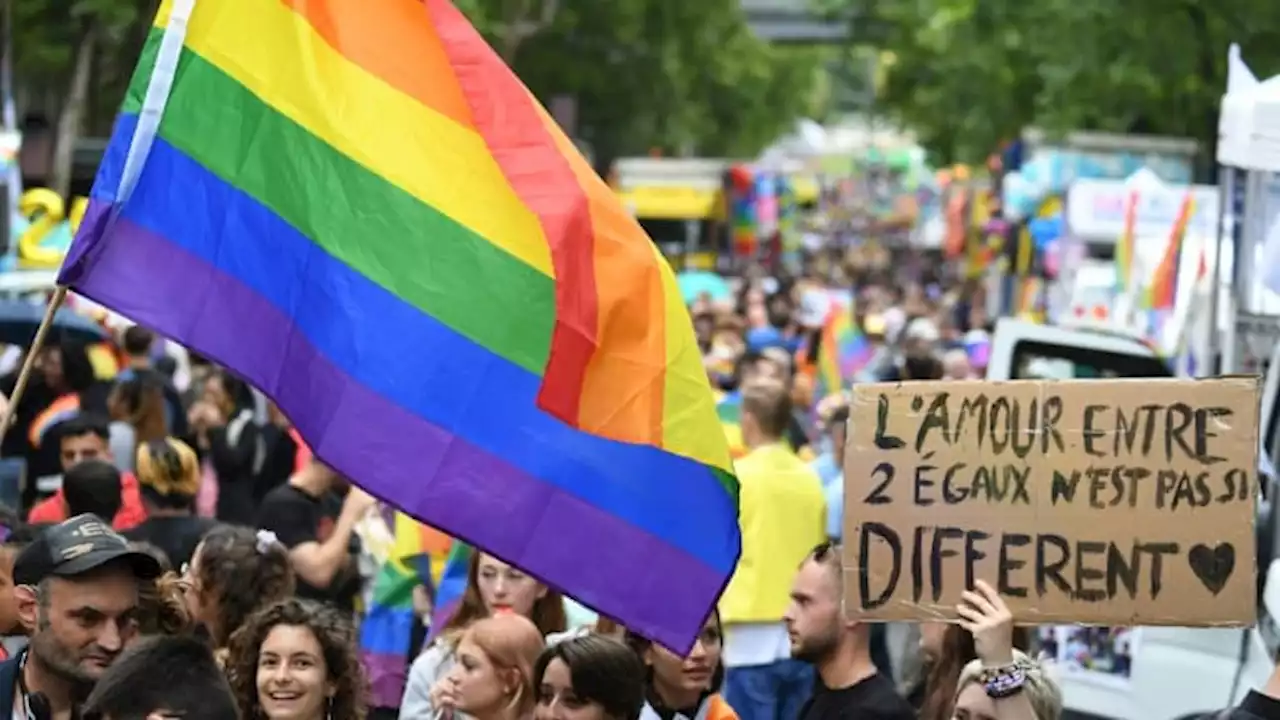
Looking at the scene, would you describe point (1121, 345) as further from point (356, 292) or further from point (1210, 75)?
point (1210, 75)

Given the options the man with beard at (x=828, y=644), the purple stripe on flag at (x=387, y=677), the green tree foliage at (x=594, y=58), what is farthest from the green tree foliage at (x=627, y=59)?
the man with beard at (x=828, y=644)

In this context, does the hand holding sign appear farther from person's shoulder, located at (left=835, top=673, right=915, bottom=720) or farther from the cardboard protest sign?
person's shoulder, located at (left=835, top=673, right=915, bottom=720)

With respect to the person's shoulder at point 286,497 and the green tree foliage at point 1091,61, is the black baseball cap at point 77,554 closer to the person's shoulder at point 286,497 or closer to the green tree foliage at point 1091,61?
the person's shoulder at point 286,497

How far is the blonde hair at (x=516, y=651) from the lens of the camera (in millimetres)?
6949

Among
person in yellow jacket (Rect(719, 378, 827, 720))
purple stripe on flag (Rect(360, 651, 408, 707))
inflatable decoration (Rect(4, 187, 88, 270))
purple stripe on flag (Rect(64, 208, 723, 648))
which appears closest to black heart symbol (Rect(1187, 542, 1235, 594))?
purple stripe on flag (Rect(64, 208, 723, 648))

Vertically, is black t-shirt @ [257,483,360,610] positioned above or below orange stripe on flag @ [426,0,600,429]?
below

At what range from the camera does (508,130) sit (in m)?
6.37

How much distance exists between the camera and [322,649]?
649 cm

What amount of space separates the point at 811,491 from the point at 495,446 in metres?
4.67

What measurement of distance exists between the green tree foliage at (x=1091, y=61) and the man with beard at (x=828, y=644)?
17867 millimetres

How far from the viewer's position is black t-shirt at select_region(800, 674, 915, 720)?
23.2 ft

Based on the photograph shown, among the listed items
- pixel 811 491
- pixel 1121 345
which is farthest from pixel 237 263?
pixel 1121 345

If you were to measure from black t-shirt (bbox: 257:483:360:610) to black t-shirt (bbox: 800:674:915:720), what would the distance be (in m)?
2.60

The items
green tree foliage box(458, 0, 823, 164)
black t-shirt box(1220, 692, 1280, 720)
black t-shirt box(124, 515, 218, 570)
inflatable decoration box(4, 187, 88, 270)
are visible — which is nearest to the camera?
black t-shirt box(1220, 692, 1280, 720)
